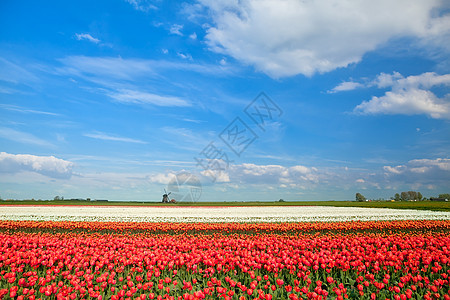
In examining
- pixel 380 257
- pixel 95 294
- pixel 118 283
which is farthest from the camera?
pixel 380 257

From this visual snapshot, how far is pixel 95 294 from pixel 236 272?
130 inches

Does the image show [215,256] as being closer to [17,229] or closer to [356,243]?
[356,243]

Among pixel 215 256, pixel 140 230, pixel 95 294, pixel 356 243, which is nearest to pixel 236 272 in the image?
pixel 215 256

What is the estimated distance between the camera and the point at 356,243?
396 inches

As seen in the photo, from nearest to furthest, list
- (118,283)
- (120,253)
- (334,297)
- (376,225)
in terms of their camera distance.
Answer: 1. (334,297)
2. (118,283)
3. (120,253)
4. (376,225)

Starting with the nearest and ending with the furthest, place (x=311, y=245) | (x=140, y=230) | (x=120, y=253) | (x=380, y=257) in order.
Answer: (x=380, y=257) → (x=120, y=253) → (x=311, y=245) → (x=140, y=230)

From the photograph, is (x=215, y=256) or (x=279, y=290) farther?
(x=215, y=256)

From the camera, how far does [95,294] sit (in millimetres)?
5496

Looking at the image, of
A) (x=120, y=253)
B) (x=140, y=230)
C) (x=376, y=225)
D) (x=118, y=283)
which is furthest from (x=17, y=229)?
(x=376, y=225)

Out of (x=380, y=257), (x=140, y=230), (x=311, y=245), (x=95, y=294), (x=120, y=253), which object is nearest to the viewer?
(x=95, y=294)

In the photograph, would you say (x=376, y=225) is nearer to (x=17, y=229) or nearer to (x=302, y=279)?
(x=302, y=279)

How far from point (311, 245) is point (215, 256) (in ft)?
11.8

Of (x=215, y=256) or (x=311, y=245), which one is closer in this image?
(x=215, y=256)

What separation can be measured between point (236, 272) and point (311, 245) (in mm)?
3558
